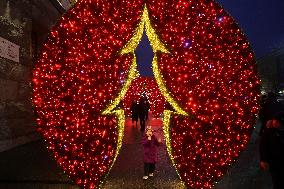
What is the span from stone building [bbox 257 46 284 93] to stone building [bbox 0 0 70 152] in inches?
1806

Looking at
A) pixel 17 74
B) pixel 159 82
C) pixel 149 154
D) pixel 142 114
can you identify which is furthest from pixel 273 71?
pixel 159 82

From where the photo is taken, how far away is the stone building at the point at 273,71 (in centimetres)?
5703

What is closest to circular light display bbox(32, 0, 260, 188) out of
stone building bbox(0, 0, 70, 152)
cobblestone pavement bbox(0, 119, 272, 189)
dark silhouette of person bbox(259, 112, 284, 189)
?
dark silhouette of person bbox(259, 112, 284, 189)

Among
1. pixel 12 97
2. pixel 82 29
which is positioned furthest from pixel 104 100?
pixel 12 97

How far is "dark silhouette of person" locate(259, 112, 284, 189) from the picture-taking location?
22.8ft

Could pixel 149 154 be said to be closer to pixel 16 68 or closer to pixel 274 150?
pixel 274 150

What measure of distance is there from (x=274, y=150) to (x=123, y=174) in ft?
12.3

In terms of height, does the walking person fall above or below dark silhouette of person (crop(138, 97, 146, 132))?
below

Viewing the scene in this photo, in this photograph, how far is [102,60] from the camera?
6.85 meters

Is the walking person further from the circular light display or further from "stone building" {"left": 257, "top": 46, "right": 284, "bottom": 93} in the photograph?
"stone building" {"left": 257, "top": 46, "right": 284, "bottom": 93}

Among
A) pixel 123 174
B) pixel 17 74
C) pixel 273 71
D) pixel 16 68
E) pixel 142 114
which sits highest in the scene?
pixel 273 71

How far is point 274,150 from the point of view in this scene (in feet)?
23.0

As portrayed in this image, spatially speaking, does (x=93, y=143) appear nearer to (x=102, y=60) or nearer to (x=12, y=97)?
(x=102, y=60)

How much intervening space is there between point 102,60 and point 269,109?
8.26 meters
